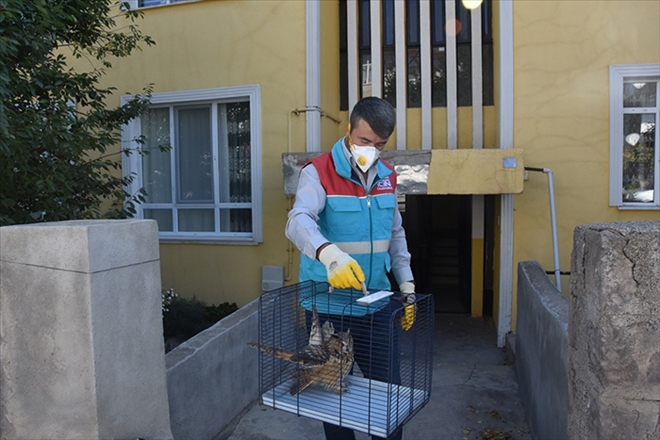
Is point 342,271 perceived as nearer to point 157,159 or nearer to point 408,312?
point 408,312

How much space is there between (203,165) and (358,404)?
5425 millimetres

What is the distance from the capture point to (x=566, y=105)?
592 cm

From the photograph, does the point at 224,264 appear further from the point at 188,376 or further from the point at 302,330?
the point at 302,330

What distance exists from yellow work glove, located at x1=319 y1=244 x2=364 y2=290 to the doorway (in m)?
5.98

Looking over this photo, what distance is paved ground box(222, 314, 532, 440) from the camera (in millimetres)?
3939

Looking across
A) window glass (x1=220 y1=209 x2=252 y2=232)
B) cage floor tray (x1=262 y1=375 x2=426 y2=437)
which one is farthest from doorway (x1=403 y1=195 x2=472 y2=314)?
cage floor tray (x1=262 y1=375 x2=426 y2=437)

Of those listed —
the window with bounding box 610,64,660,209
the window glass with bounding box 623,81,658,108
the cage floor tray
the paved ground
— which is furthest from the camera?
the window glass with bounding box 623,81,658,108

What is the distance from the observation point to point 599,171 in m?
5.88

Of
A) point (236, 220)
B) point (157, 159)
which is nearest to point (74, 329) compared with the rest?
point (236, 220)

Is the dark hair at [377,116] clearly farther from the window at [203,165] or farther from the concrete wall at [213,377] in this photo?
the window at [203,165]

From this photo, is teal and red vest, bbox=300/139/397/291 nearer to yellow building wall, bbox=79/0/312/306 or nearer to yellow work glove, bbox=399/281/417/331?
yellow work glove, bbox=399/281/417/331

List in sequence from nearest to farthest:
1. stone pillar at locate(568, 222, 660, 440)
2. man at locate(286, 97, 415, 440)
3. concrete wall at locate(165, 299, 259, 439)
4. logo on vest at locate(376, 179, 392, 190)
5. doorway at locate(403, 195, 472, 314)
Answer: stone pillar at locate(568, 222, 660, 440)
man at locate(286, 97, 415, 440)
logo on vest at locate(376, 179, 392, 190)
concrete wall at locate(165, 299, 259, 439)
doorway at locate(403, 195, 472, 314)

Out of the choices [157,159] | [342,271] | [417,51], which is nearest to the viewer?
[342,271]

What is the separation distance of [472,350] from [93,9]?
204 inches
